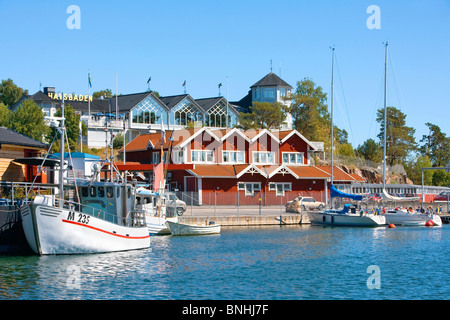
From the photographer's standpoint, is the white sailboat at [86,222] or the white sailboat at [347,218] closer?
the white sailboat at [86,222]

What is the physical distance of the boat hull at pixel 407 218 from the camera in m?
61.2

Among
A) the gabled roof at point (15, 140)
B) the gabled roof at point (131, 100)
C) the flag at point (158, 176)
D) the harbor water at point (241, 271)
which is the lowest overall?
the harbor water at point (241, 271)

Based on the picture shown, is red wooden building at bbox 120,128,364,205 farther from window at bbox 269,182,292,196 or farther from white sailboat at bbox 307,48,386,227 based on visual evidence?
white sailboat at bbox 307,48,386,227

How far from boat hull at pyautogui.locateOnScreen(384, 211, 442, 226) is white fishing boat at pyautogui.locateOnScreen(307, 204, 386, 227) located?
8.19 ft

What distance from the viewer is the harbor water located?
26.1m

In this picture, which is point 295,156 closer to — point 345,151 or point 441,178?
point 345,151

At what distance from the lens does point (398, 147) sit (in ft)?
356

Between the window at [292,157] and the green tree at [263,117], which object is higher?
the green tree at [263,117]

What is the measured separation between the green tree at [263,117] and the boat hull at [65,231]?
56.9 metres

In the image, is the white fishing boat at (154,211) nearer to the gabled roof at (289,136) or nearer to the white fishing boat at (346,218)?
the white fishing boat at (346,218)

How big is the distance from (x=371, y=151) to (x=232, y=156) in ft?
139

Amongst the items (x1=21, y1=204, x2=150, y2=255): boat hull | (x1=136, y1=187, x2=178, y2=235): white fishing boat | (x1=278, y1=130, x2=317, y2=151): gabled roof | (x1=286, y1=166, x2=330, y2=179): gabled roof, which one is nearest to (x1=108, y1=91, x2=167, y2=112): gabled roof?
(x1=278, y1=130, x2=317, y2=151): gabled roof

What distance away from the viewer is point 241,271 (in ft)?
103

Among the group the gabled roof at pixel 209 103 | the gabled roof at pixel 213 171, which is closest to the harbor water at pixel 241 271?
the gabled roof at pixel 213 171
